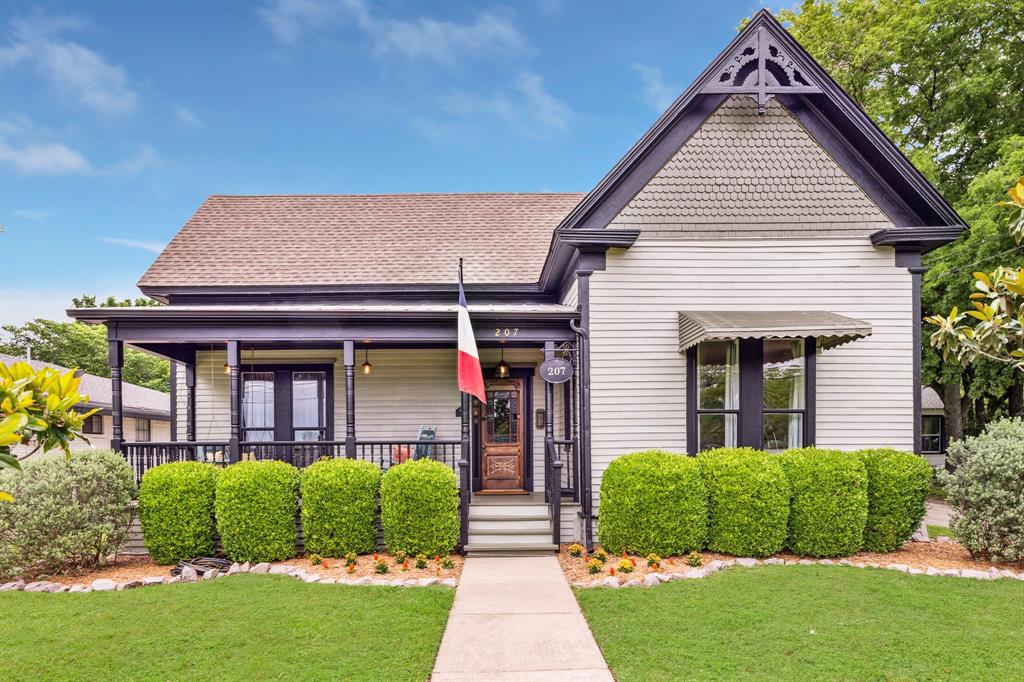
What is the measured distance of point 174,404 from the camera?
10.9 m

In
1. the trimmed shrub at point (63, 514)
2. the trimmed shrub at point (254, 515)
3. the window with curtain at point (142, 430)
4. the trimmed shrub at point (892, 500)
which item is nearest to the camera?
the trimmed shrub at point (63, 514)

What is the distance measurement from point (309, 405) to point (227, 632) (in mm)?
6354

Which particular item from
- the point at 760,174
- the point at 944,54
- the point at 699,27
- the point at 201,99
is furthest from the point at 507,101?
the point at 760,174

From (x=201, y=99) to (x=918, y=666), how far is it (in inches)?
925

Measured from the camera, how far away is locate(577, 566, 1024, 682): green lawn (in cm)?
413

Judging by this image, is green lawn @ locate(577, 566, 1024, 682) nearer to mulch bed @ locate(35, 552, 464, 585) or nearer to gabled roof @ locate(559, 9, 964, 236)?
mulch bed @ locate(35, 552, 464, 585)

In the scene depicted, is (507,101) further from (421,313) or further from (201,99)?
(421,313)

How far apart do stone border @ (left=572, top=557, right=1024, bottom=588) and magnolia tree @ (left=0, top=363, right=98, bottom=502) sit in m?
5.13

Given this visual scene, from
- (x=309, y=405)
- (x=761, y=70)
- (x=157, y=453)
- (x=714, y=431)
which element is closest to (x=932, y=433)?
(x=714, y=431)

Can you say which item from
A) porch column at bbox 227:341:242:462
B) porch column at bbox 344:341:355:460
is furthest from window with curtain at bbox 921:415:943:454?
porch column at bbox 227:341:242:462

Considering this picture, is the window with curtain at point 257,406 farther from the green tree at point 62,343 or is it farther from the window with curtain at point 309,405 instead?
the green tree at point 62,343

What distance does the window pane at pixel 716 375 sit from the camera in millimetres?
8164

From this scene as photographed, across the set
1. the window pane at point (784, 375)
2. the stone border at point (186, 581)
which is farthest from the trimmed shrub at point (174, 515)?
the window pane at point (784, 375)

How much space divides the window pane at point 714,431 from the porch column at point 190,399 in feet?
29.9
